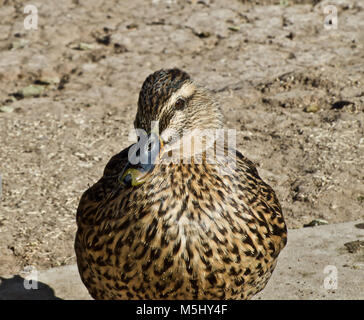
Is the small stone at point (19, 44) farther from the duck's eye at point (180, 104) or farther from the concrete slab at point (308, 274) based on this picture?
the duck's eye at point (180, 104)

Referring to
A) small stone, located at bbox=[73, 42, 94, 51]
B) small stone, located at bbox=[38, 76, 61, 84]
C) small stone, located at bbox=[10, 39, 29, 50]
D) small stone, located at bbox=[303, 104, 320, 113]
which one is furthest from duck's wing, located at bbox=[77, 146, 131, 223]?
small stone, located at bbox=[10, 39, 29, 50]

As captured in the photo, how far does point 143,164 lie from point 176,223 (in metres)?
0.33

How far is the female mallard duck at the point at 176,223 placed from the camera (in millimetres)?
3312

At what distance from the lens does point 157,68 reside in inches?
301

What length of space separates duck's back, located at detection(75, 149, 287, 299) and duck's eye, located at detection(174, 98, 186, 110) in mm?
300

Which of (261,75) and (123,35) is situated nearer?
(261,75)

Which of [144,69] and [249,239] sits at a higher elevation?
[249,239]

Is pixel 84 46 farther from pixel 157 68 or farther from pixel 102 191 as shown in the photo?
pixel 102 191

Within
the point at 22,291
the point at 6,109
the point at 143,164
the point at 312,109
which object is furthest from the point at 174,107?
the point at 6,109

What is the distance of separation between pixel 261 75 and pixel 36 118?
2.43 m

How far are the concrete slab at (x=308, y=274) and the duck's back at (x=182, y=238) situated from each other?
2.96 feet

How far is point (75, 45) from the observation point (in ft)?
26.9

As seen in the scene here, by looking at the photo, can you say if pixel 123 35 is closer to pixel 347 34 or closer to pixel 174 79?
pixel 347 34
